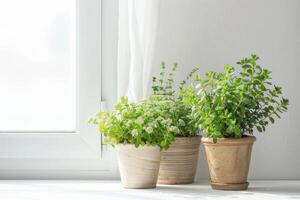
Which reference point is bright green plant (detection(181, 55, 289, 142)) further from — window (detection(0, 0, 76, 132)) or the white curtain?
window (detection(0, 0, 76, 132))

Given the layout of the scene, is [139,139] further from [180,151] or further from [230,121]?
[230,121]

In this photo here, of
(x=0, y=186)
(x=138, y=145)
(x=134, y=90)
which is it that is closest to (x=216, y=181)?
(x=138, y=145)

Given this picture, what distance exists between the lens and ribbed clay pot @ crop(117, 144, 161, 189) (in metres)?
2.01

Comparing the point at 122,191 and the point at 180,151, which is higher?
the point at 180,151

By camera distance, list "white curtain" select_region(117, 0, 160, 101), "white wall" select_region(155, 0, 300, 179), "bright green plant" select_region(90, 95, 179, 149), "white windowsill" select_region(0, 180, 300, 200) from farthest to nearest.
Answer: "white wall" select_region(155, 0, 300, 179)
"white curtain" select_region(117, 0, 160, 101)
"bright green plant" select_region(90, 95, 179, 149)
"white windowsill" select_region(0, 180, 300, 200)

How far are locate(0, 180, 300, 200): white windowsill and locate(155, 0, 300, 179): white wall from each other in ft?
0.37

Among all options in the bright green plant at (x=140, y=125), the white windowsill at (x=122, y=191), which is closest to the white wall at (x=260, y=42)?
the white windowsill at (x=122, y=191)

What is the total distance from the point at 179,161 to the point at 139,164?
0.55 ft

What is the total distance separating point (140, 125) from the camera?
79.2 inches

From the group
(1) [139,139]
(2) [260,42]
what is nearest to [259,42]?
(2) [260,42]

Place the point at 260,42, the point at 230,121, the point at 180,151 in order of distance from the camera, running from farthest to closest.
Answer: the point at 260,42, the point at 180,151, the point at 230,121

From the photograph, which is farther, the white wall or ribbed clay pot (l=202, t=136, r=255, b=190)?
the white wall

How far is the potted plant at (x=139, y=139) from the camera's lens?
2.01 meters

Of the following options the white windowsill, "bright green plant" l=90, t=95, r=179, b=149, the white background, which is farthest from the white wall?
"bright green plant" l=90, t=95, r=179, b=149
